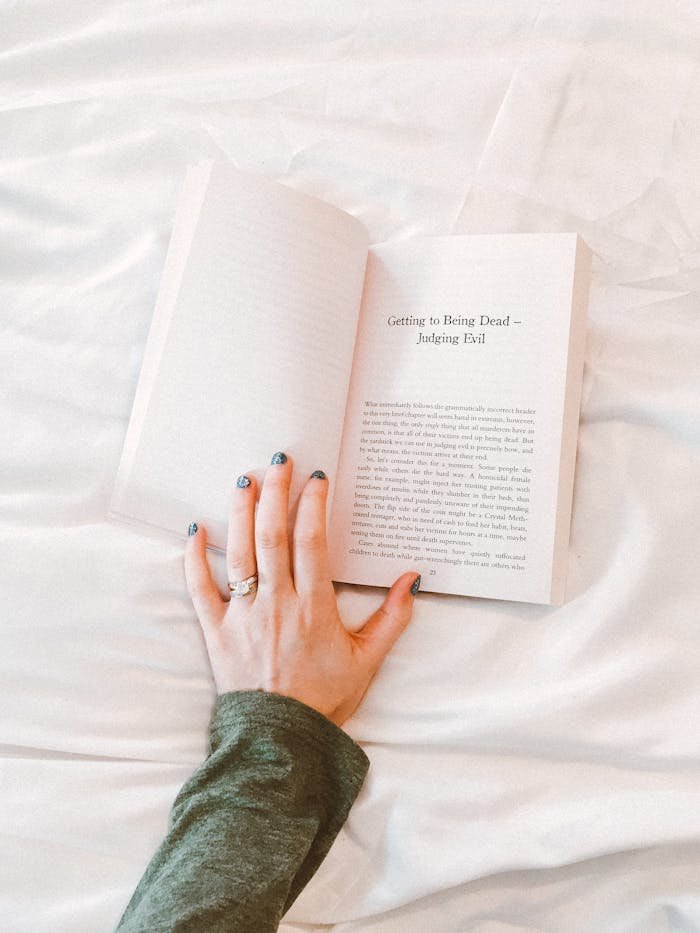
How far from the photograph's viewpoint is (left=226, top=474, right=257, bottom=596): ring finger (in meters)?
0.77

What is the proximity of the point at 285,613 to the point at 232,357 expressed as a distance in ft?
0.81

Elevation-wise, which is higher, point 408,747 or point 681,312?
point 681,312

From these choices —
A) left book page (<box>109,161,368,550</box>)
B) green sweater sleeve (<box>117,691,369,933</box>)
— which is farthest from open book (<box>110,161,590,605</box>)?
green sweater sleeve (<box>117,691,369,933</box>)

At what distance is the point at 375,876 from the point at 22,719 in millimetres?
350

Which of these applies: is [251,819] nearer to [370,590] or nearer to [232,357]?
[370,590]

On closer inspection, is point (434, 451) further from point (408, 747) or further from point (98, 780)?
point (98, 780)

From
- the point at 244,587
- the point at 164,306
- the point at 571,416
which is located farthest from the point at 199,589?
the point at 571,416

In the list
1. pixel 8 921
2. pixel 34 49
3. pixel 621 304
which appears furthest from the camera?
pixel 34 49

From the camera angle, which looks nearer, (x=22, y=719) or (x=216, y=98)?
(x=22, y=719)

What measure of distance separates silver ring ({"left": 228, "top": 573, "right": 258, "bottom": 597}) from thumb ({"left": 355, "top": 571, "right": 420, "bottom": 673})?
0.11 meters

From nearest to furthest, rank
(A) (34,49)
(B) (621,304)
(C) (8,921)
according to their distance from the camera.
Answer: (C) (8,921) < (B) (621,304) < (A) (34,49)

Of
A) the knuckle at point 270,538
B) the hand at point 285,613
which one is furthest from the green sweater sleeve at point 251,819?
the knuckle at point 270,538

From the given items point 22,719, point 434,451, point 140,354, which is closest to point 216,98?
point 140,354

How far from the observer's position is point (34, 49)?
922mm
